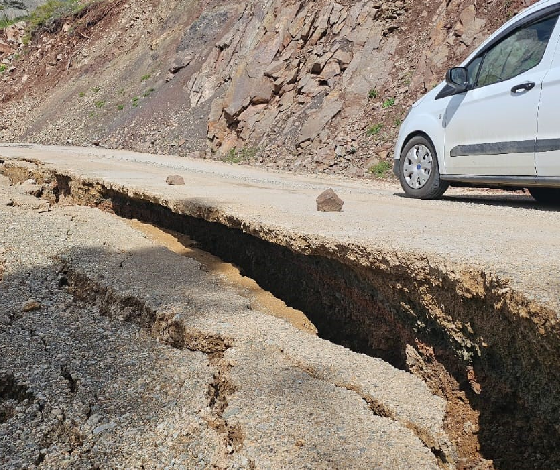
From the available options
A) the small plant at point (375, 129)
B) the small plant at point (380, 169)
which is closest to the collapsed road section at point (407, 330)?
the small plant at point (380, 169)

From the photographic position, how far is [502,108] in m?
4.78

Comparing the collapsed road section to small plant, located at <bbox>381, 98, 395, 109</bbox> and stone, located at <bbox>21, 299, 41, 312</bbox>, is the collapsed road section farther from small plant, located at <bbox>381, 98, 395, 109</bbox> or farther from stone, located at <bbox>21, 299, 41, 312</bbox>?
small plant, located at <bbox>381, 98, 395, 109</bbox>

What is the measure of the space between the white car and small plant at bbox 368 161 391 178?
4242 millimetres

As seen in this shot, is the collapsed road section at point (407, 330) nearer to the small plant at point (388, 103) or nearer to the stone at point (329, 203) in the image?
the stone at point (329, 203)

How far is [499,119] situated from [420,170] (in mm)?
1210

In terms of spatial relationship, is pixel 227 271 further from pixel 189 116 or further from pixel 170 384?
pixel 189 116

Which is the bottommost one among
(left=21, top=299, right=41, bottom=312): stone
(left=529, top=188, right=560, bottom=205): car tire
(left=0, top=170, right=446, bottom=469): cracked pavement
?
(left=21, top=299, right=41, bottom=312): stone

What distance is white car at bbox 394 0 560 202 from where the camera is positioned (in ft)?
14.6

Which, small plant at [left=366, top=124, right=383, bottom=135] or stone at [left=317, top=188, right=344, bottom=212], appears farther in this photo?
small plant at [left=366, top=124, right=383, bottom=135]

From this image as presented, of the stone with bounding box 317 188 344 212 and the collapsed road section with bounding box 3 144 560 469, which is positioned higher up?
the stone with bounding box 317 188 344 212

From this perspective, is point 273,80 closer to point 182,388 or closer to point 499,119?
point 499,119

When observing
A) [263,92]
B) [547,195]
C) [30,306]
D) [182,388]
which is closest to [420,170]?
[547,195]

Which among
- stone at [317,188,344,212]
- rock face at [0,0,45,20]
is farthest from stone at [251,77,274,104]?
rock face at [0,0,45,20]

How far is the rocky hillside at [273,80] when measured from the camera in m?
11.8
